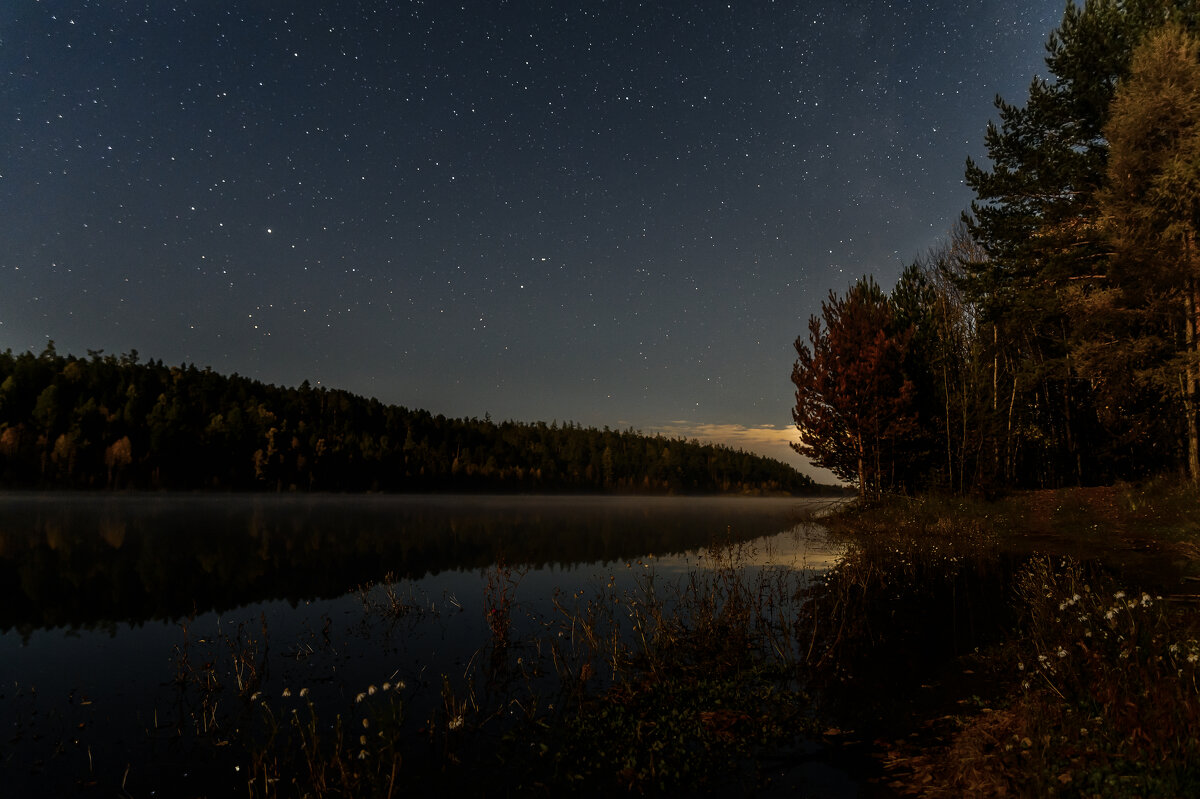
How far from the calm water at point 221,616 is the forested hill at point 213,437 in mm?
111008

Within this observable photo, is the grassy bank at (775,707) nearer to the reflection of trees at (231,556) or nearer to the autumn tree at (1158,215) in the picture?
the reflection of trees at (231,556)

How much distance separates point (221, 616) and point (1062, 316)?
108ft

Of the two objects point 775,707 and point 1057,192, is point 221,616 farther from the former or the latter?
point 1057,192

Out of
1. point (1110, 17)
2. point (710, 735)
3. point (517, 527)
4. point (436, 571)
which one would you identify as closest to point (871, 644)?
point (710, 735)

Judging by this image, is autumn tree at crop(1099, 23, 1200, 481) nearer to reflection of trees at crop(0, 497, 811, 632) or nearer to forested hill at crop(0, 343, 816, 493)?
reflection of trees at crop(0, 497, 811, 632)

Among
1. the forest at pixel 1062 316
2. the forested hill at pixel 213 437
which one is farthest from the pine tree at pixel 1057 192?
the forested hill at pixel 213 437

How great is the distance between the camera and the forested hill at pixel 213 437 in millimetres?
121375

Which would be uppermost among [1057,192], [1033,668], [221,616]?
[1057,192]

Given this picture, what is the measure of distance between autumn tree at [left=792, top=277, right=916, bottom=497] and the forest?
9 cm

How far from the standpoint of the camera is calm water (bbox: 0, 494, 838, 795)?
736cm

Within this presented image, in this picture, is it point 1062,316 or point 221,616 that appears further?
point 1062,316

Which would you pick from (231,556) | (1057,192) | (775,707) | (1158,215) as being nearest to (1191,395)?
(1158,215)

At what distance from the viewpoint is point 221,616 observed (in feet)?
46.9

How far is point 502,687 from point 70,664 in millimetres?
8424
